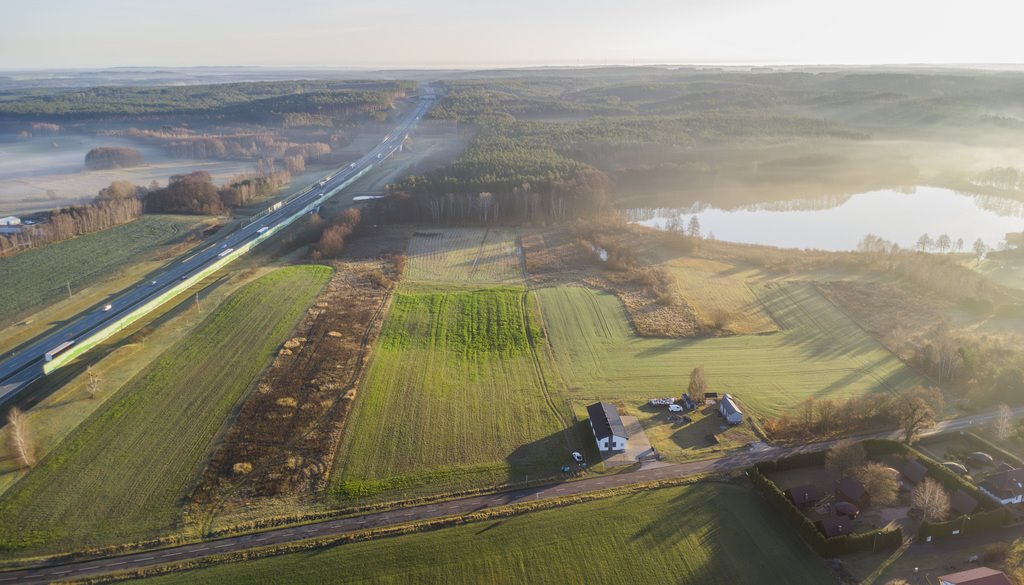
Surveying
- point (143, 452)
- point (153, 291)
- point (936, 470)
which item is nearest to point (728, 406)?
point (936, 470)

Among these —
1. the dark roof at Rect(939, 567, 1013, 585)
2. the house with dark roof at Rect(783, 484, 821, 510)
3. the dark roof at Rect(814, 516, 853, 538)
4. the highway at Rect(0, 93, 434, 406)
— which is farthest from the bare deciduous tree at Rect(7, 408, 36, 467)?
the dark roof at Rect(939, 567, 1013, 585)

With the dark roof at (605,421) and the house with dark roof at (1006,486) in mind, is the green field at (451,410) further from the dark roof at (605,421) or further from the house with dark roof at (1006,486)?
the house with dark roof at (1006,486)

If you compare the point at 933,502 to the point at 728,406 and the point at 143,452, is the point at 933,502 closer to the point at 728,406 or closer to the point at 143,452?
the point at 728,406

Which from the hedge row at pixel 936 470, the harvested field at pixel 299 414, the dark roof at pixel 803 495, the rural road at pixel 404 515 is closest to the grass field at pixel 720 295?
the rural road at pixel 404 515

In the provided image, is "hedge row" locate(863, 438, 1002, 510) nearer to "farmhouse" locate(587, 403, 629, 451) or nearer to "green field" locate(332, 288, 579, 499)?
"farmhouse" locate(587, 403, 629, 451)

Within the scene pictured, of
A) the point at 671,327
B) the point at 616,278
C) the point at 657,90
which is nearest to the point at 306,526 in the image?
the point at 671,327

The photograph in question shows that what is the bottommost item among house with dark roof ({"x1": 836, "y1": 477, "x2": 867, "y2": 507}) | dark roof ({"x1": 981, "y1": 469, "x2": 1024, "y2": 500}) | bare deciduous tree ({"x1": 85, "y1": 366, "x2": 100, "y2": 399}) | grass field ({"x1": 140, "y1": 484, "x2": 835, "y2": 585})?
grass field ({"x1": 140, "y1": 484, "x2": 835, "y2": 585})
